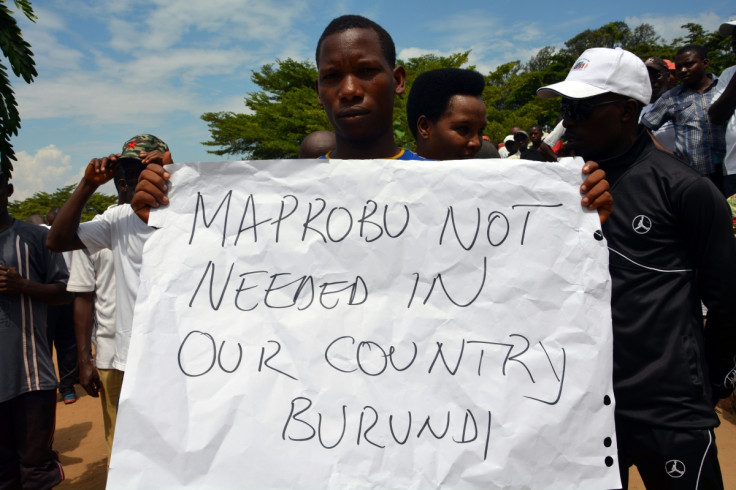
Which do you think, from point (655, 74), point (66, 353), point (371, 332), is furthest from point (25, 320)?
point (655, 74)

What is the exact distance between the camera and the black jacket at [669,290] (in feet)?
5.53

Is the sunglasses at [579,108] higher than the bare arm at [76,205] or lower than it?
higher

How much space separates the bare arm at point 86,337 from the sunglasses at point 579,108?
3.20 meters

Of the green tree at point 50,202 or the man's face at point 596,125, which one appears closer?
the man's face at point 596,125

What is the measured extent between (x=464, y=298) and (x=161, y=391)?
1.00 metres

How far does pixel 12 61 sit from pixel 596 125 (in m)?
4.53

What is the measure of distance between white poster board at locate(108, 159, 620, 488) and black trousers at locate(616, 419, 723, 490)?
330 millimetres

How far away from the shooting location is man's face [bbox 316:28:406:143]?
1822 millimetres

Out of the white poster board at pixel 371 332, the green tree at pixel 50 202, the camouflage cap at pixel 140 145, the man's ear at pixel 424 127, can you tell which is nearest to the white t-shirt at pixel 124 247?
the camouflage cap at pixel 140 145

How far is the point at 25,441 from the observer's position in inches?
118

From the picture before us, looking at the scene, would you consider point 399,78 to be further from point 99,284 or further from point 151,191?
point 99,284

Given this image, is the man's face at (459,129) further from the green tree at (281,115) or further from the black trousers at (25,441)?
the green tree at (281,115)

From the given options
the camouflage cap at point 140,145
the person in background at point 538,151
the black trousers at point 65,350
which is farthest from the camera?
the black trousers at point 65,350

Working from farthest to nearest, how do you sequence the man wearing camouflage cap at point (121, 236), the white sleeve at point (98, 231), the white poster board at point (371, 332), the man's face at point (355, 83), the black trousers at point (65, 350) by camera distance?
the black trousers at point (65, 350), the white sleeve at point (98, 231), the man wearing camouflage cap at point (121, 236), the man's face at point (355, 83), the white poster board at point (371, 332)
